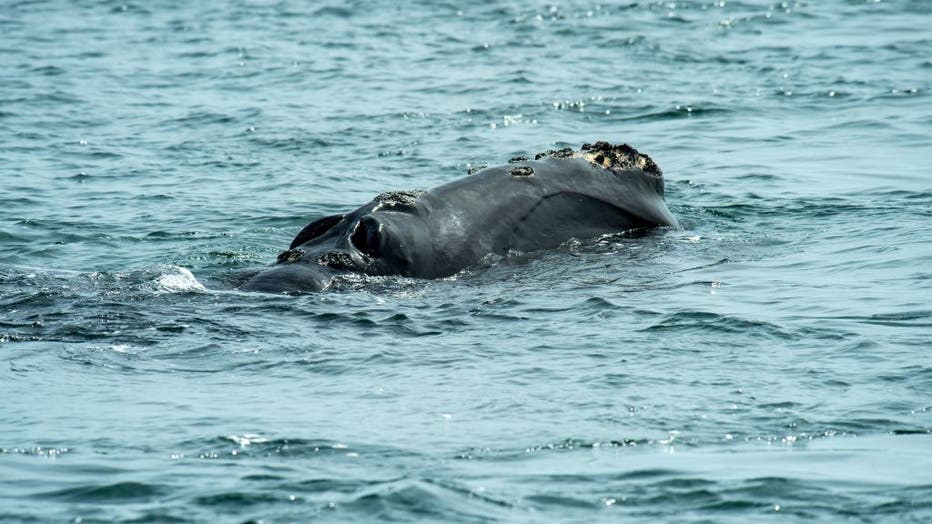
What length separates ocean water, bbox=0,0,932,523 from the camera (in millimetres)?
6086

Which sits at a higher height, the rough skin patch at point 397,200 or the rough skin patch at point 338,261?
the rough skin patch at point 397,200

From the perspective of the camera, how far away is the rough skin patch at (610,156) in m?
10.5

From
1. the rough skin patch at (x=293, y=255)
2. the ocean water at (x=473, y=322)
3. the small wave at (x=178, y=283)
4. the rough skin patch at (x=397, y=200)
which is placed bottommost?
the ocean water at (x=473, y=322)

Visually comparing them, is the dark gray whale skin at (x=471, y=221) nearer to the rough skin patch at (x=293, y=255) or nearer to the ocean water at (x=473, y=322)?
the rough skin patch at (x=293, y=255)

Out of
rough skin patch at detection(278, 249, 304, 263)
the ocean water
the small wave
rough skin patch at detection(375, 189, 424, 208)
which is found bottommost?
the ocean water

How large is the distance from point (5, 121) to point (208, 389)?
12.0 metres

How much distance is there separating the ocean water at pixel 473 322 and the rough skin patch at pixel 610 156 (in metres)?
0.56

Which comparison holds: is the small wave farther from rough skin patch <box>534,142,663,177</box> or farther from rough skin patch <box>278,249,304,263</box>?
rough skin patch <box>534,142,663,177</box>

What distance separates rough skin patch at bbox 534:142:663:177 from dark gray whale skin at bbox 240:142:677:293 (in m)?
0.02

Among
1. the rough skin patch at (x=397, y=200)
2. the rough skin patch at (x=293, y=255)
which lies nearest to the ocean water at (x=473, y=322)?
the rough skin patch at (x=293, y=255)

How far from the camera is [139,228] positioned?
1289 cm

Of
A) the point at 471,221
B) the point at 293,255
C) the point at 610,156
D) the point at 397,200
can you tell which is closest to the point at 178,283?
the point at 293,255

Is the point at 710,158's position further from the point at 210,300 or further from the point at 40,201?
the point at 210,300

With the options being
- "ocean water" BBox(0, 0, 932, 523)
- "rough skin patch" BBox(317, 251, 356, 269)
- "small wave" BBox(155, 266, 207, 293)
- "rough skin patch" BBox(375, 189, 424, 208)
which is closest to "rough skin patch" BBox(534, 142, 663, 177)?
"ocean water" BBox(0, 0, 932, 523)
